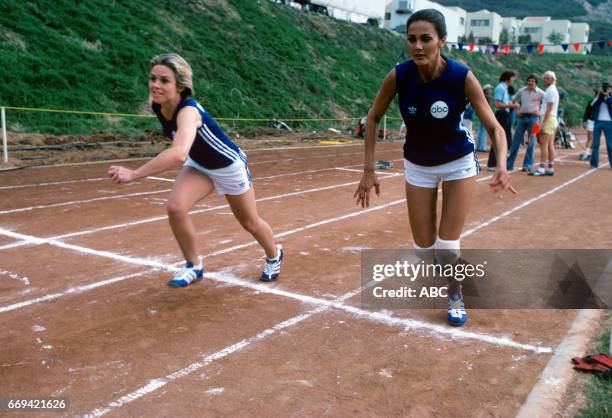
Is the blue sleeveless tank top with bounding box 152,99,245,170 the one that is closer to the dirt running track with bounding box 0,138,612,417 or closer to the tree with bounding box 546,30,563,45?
the dirt running track with bounding box 0,138,612,417

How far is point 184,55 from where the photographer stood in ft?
92.3

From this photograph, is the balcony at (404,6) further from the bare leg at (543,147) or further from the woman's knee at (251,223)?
the woman's knee at (251,223)

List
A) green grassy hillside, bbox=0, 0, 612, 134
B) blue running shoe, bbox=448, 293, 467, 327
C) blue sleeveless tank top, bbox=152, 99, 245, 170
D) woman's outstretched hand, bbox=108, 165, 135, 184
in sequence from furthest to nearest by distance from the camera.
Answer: green grassy hillside, bbox=0, 0, 612, 134 → blue sleeveless tank top, bbox=152, 99, 245, 170 → blue running shoe, bbox=448, 293, 467, 327 → woman's outstretched hand, bbox=108, 165, 135, 184

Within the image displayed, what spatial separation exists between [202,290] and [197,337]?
969mm

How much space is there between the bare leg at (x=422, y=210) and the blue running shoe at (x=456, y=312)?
438mm

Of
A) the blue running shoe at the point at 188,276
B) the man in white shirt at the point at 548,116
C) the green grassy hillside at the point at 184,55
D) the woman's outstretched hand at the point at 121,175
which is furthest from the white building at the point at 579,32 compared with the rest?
the woman's outstretched hand at the point at 121,175

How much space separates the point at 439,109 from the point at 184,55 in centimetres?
2608

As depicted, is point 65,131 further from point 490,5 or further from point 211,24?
point 490,5

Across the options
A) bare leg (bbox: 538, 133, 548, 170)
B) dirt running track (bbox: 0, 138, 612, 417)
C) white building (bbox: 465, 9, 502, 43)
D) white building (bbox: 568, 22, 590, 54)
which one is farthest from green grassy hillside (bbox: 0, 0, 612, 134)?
white building (bbox: 568, 22, 590, 54)

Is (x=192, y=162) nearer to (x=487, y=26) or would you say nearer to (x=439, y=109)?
(x=439, y=109)

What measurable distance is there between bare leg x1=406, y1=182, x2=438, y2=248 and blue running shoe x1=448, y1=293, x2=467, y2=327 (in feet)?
1.44

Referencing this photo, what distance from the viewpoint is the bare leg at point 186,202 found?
15.0ft

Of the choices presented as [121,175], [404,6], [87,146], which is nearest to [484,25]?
[404,6]

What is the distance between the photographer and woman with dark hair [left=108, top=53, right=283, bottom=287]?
13.9ft
